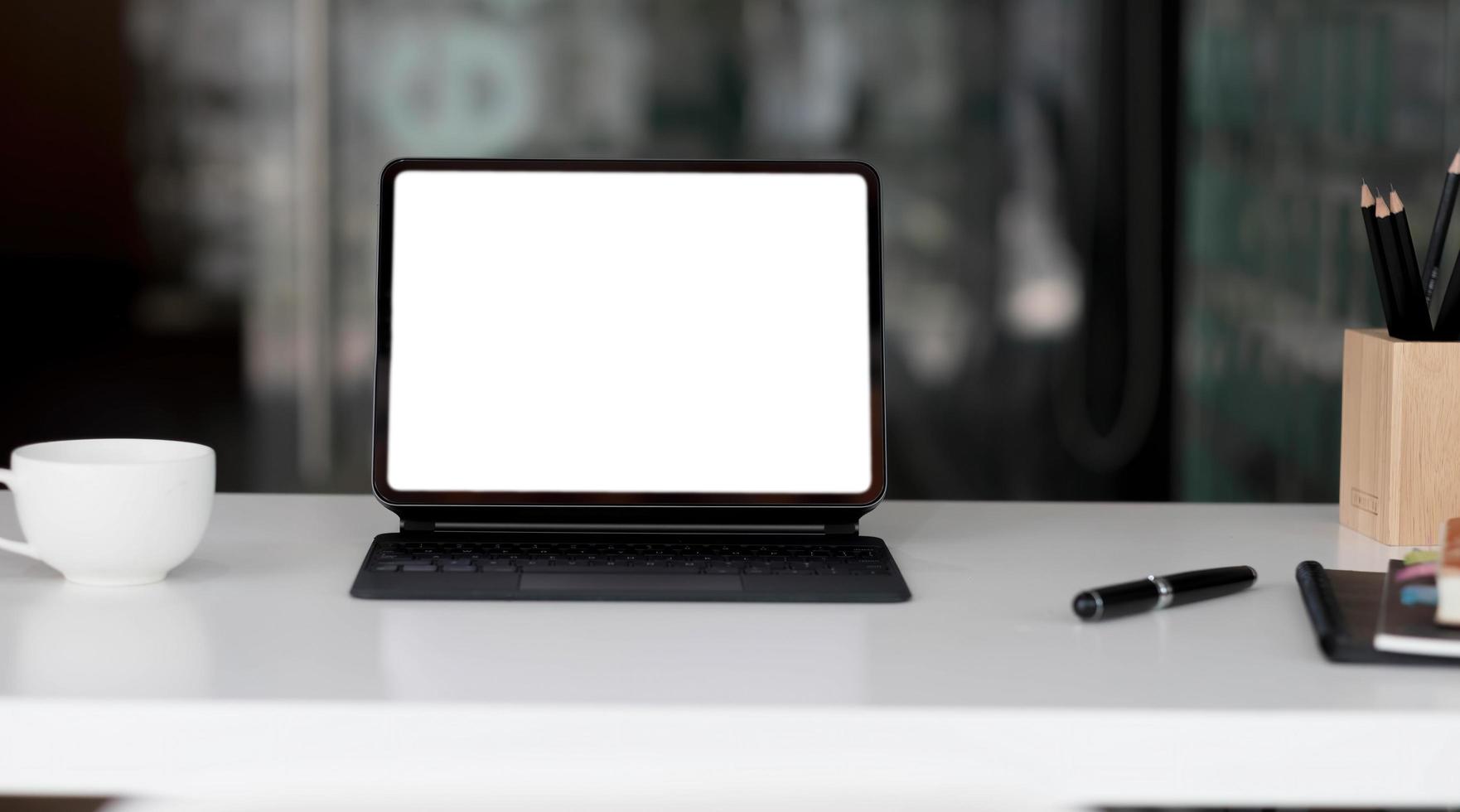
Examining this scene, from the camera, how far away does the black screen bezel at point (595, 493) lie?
0.93 metres

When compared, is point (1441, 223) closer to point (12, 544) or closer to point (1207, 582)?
point (1207, 582)

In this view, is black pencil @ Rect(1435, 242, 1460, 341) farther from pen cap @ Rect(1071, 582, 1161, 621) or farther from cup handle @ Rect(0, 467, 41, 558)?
cup handle @ Rect(0, 467, 41, 558)

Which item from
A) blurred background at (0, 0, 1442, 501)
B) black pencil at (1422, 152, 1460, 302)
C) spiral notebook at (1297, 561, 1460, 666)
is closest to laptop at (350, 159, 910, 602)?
spiral notebook at (1297, 561, 1460, 666)

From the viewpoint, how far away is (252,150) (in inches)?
78.0

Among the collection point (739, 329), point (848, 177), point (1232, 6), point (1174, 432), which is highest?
point (1232, 6)

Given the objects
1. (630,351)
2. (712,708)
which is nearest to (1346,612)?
(712,708)

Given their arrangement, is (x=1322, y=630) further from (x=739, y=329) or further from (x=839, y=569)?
(x=739, y=329)

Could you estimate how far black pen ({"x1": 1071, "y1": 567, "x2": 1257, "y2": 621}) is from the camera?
78 cm

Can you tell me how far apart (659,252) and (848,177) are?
14cm

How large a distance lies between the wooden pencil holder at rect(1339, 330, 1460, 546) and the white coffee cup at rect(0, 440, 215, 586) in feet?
2.47

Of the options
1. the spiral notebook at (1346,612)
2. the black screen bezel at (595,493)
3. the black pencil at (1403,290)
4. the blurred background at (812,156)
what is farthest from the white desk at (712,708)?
the blurred background at (812,156)

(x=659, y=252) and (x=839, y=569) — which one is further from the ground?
(x=659, y=252)

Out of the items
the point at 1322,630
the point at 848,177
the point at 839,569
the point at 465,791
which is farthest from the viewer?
the point at 848,177

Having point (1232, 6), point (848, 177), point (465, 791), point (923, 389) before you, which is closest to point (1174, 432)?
point (923, 389)
